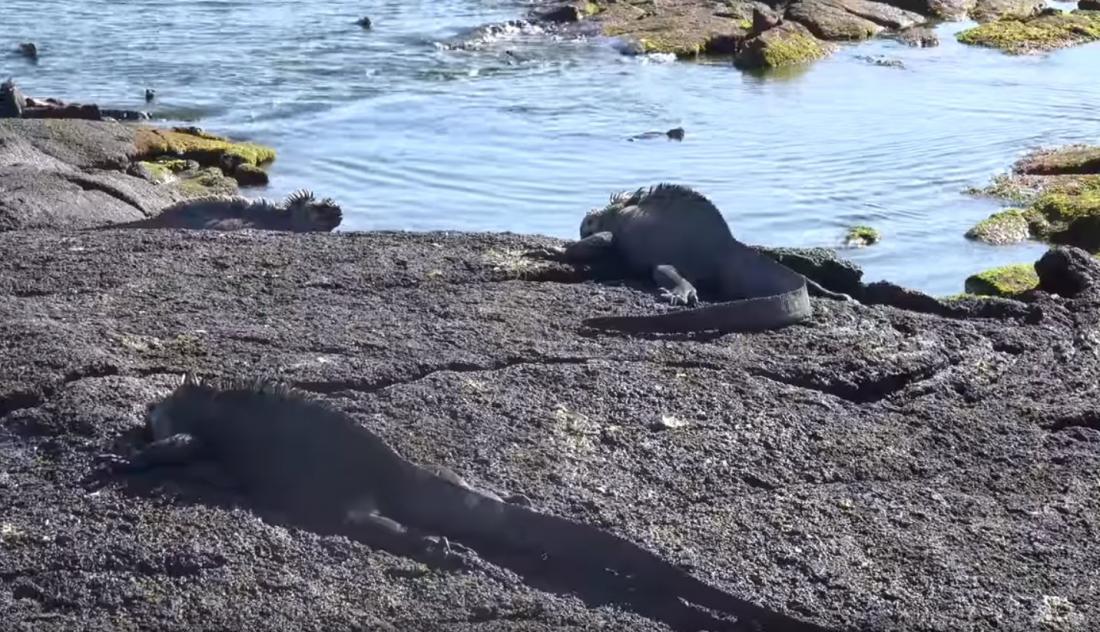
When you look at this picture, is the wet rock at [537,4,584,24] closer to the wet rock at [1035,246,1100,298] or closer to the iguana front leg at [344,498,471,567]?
the wet rock at [1035,246,1100,298]

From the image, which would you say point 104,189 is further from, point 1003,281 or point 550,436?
point 1003,281

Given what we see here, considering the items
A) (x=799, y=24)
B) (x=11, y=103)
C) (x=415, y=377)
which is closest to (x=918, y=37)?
(x=799, y=24)

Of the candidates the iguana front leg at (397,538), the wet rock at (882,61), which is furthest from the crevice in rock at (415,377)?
the wet rock at (882,61)

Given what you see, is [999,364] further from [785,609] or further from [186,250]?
[186,250]

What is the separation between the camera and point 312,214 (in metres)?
8.86

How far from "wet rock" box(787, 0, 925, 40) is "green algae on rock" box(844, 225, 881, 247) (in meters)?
9.99

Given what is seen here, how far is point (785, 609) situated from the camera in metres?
3.72

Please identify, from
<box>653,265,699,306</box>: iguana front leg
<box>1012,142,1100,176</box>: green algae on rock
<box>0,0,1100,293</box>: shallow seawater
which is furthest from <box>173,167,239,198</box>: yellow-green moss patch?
<box>1012,142,1100,176</box>: green algae on rock

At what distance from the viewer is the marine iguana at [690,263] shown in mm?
5809

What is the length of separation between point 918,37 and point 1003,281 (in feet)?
42.5

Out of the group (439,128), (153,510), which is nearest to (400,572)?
(153,510)

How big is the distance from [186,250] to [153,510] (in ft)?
9.06

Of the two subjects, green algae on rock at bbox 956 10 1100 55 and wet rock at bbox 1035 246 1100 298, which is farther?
green algae on rock at bbox 956 10 1100 55

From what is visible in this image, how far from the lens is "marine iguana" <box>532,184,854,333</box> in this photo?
581cm
